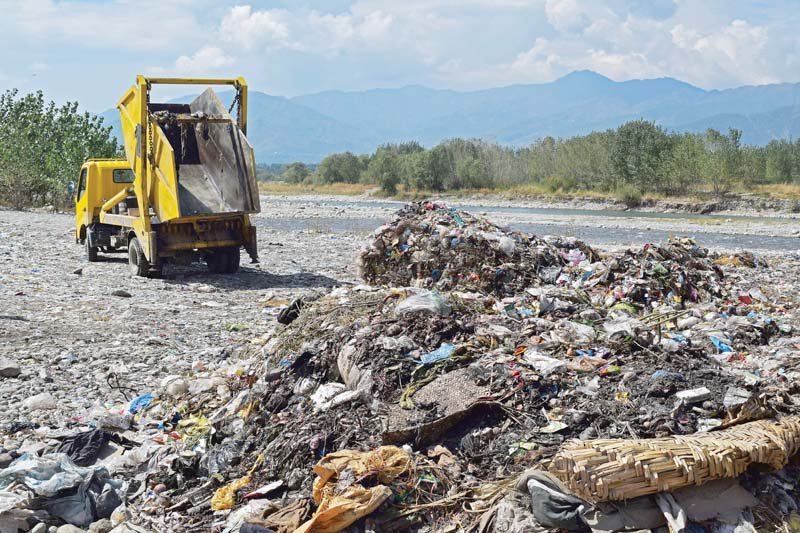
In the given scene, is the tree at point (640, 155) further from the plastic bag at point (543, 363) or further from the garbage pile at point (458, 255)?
the plastic bag at point (543, 363)

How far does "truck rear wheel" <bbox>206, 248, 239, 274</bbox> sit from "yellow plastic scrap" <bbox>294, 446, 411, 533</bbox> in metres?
8.91

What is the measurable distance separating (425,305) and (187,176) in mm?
7208

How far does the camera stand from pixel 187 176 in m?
11.7

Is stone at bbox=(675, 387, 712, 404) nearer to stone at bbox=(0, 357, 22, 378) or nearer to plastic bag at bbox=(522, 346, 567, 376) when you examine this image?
plastic bag at bbox=(522, 346, 567, 376)

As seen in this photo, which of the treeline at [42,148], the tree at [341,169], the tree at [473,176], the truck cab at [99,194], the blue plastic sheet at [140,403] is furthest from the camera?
the tree at [341,169]

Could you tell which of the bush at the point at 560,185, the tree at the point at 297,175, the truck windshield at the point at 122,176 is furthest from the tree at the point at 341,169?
the truck windshield at the point at 122,176

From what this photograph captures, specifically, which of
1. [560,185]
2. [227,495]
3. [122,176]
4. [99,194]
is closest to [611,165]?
[560,185]

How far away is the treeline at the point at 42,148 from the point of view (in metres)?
30.4

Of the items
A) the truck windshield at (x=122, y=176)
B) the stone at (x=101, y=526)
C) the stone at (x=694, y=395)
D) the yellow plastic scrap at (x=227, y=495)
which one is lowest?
the stone at (x=101, y=526)

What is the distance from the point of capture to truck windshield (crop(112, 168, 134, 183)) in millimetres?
14242

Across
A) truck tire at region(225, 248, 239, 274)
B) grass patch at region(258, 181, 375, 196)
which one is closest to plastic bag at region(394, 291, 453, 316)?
truck tire at region(225, 248, 239, 274)

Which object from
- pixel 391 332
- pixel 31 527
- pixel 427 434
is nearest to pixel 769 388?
pixel 427 434

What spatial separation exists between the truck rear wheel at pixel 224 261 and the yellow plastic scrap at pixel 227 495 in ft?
27.8

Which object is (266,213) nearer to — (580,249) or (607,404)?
(580,249)
